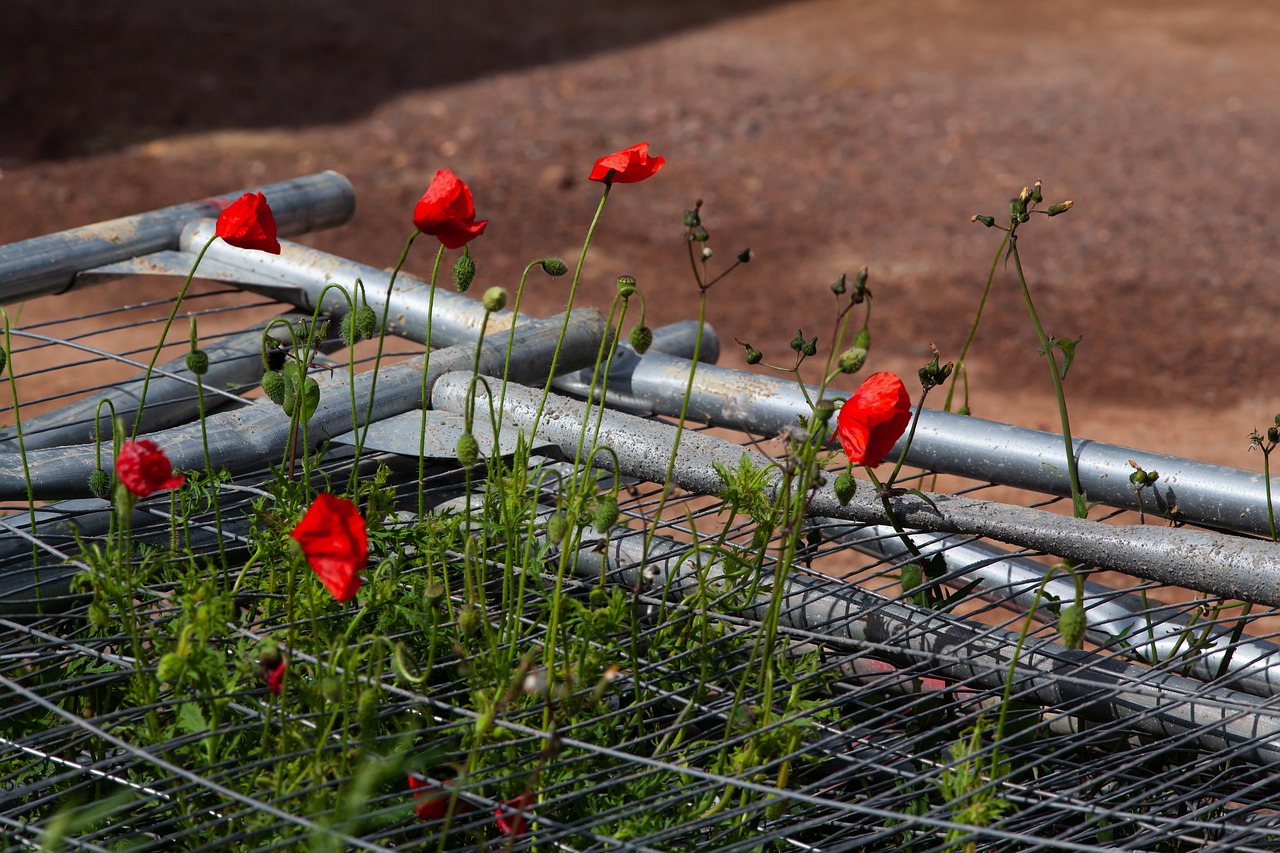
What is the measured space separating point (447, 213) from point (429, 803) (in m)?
0.63

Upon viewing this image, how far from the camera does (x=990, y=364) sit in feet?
16.1

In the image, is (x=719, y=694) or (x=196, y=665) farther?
(x=719, y=694)

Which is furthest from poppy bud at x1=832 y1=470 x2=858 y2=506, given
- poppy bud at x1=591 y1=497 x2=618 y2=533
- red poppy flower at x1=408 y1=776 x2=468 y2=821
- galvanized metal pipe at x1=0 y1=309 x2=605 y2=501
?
galvanized metal pipe at x1=0 y1=309 x2=605 y2=501

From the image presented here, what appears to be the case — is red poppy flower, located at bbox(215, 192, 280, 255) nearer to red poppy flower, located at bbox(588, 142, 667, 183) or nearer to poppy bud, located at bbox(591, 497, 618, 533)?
red poppy flower, located at bbox(588, 142, 667, 183)

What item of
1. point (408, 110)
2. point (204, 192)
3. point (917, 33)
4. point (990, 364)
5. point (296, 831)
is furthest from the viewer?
point (917, 33)

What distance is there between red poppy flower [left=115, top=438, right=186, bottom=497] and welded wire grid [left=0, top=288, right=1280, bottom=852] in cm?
17

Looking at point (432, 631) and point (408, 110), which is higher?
point (408, 110)

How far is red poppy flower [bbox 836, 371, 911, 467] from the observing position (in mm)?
1319

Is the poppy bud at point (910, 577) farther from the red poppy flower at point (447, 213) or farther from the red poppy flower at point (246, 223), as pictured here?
the red poppy flower at point (246, 223)

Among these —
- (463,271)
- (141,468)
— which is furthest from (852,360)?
(141,468)

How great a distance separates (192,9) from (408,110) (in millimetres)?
2873

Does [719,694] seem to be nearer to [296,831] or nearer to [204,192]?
[296,831]

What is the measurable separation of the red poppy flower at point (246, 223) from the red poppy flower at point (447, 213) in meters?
0.19

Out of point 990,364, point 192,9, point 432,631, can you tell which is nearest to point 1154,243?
point 990,364
